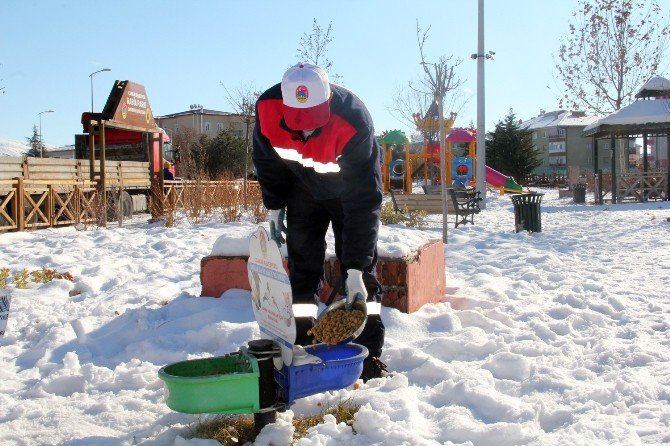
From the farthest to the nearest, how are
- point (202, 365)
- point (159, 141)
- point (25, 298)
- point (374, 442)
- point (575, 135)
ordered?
point (575, 135) < point (159, 141) < point (25, 298) < point (202, 365) < point (374, 442)

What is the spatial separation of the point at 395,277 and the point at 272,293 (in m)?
1.92

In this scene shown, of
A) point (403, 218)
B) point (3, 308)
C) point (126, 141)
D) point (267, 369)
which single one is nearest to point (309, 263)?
point (267, 369)

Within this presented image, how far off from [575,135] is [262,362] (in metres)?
83.4

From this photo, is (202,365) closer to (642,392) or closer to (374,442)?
(374,442)

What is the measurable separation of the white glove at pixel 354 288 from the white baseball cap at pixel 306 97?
0.68m

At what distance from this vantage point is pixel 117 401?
3258mm

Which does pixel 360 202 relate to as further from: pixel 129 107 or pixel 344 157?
pixel 129 107

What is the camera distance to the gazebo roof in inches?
818

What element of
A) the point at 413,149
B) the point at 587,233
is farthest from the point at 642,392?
the point at 413,149

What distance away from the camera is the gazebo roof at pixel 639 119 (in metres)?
20.8

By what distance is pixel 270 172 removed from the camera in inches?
131

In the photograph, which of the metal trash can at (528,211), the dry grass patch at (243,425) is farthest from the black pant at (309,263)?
the metal trash can at (528,211)

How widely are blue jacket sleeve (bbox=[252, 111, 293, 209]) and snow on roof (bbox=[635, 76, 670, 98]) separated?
80.9 ft

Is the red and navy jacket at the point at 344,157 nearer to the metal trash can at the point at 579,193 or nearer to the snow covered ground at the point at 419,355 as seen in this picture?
the snow covered ground at the point at 419,355
